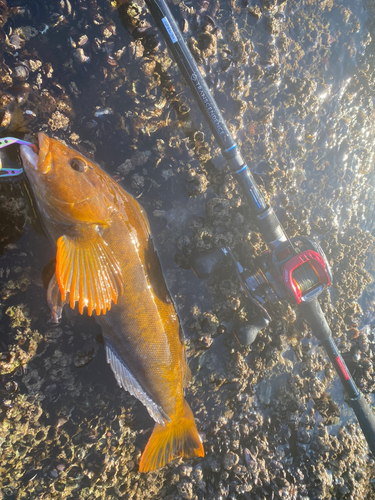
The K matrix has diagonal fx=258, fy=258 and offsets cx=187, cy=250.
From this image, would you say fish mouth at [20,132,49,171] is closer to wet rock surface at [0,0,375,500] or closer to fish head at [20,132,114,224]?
fish head at [20,132,114,224]

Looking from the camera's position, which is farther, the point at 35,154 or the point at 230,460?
the point at 230,460

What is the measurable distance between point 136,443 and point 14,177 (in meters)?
3.36

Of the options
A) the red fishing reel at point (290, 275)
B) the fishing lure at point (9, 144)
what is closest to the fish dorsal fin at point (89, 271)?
the fishing lure at point (9, 144)

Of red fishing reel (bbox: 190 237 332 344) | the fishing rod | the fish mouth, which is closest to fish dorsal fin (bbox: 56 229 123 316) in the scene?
the fish mouth

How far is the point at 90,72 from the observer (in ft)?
9.78

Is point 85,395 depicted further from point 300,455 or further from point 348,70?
point 348,70

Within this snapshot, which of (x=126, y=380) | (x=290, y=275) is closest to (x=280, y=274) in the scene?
(x=290, y=275)

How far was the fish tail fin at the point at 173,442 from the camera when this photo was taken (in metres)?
2.88

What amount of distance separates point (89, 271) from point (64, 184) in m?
0.85

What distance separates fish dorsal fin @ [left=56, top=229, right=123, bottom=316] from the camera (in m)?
2.45

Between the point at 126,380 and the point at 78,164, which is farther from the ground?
the point at 78,164

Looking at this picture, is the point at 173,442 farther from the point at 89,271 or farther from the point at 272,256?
the point at 272,256

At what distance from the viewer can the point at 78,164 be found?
250 cm

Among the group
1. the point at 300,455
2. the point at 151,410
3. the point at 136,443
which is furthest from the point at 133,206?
the point at 300,455
